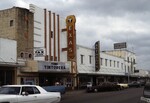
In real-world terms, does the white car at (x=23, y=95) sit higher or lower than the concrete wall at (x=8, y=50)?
lower

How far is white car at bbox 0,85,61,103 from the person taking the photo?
14196 mm

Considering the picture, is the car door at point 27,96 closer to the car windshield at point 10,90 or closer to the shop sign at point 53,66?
the car windshield at point 10,90

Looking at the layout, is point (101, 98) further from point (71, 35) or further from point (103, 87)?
point (71, 35)

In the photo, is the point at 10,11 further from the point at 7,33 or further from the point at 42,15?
the point at 42,15

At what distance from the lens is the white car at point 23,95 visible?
46.6 feet

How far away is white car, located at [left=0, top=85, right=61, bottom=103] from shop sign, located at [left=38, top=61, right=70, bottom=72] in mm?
20634

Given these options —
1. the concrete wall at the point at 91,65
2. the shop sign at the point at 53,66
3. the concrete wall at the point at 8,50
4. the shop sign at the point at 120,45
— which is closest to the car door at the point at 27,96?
the concrete wall at the point at 8,50

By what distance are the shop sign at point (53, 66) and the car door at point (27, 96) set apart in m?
21.1

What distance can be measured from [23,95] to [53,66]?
24158 millimetres

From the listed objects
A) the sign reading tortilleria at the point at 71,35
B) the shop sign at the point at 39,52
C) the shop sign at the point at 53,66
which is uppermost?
the sign reading tortilleria at the point at 71,35

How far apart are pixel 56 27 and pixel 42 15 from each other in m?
3.61

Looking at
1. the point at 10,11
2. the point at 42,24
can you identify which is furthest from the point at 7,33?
the point at 42,24

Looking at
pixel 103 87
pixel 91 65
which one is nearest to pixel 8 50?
pixel 103 87

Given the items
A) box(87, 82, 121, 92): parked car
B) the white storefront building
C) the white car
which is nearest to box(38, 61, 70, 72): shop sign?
box(87, 82, 121, 92): parked car
